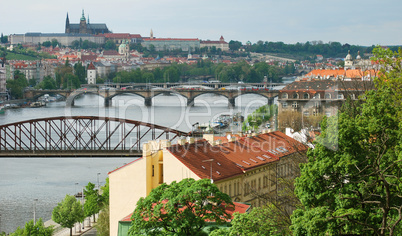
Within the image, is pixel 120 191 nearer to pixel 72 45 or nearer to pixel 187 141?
pixel 187 141

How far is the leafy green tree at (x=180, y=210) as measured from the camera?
35.8ft

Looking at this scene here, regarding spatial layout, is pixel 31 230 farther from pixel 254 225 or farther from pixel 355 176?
pixel 355 176

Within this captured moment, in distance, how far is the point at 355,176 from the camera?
8617 millimetres

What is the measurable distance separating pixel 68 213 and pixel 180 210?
12688 millimetres

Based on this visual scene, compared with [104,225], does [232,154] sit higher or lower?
higher

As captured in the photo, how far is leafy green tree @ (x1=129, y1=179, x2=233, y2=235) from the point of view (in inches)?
430

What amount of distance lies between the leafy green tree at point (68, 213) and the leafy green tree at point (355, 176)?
15014 millimetres

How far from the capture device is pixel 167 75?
11794 cm

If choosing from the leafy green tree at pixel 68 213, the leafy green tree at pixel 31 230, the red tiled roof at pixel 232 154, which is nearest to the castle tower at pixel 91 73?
the leafy green tree at pixel 68 213

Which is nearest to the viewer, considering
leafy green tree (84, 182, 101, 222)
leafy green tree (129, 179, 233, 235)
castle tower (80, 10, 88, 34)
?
leafy green tree (129, 179, 233, 235)

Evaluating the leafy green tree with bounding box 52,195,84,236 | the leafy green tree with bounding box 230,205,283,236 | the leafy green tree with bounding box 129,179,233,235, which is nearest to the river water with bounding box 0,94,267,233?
the leafy green tree with bounding box 52,195,84,236

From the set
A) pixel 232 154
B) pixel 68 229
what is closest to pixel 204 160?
pixel 232 154

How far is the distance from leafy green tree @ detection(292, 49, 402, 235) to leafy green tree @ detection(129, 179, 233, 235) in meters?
2.47

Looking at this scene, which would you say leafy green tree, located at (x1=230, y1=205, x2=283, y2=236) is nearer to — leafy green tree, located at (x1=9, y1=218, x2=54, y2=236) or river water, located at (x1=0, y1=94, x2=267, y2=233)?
leafy green tree, located at (x1=9, y1=218, x2=54, y2=236)
